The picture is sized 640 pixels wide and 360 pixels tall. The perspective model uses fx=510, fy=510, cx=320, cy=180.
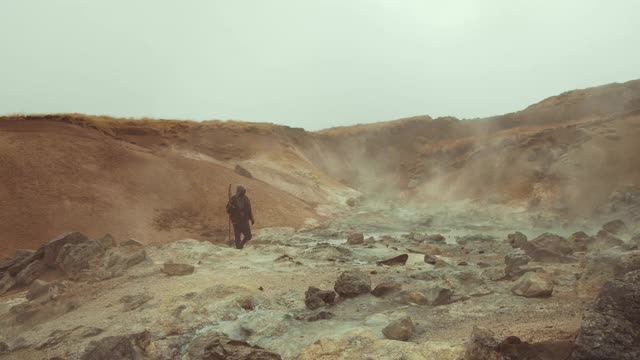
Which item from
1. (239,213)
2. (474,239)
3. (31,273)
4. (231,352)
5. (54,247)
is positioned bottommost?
(474,239)

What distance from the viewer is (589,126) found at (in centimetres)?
2517

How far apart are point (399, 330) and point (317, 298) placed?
1.58m

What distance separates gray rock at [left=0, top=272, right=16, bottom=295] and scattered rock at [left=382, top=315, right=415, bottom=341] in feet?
26.5

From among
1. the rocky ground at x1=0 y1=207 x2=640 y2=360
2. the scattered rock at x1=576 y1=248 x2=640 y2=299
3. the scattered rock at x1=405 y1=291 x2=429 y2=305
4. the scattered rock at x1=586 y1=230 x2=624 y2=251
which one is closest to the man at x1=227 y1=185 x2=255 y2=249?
the rocky ground at x1=0 y1=207 x2=640 y2=360

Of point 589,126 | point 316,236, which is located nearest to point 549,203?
point 589,126

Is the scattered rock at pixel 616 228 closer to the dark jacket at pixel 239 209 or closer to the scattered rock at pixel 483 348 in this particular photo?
the dark jacket at pixel 239 209

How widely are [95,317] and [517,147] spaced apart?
25563mm

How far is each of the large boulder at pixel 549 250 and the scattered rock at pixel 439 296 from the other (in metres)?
3.48

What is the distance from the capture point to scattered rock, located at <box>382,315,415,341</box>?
5.02 meters

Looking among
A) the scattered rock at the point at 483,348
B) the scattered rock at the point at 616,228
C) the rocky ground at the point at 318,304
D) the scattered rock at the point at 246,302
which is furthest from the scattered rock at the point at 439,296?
the scattered rock at the point at 616,228

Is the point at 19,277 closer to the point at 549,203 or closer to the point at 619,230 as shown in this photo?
the point at 619,230

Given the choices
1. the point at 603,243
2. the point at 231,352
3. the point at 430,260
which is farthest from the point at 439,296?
the point at 603,243

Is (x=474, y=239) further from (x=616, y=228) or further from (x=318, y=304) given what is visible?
(x=318, y=304)

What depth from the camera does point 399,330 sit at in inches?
198
